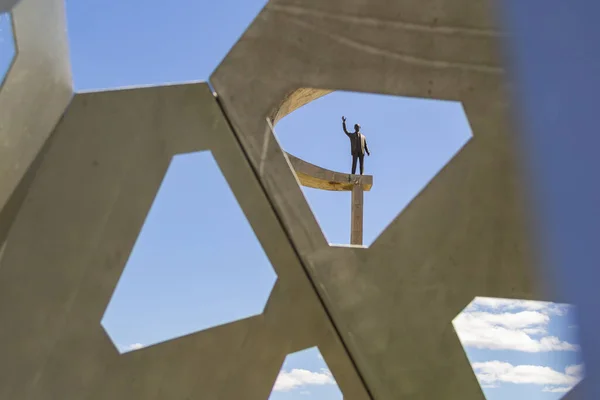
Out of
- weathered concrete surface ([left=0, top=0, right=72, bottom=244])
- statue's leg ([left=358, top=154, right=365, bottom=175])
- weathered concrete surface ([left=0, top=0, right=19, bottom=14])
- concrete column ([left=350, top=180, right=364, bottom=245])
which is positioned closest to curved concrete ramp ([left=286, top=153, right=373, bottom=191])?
concrete column ([left=350, top=180, right=364, bottom=245])

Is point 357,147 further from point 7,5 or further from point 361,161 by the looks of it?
point 7,5

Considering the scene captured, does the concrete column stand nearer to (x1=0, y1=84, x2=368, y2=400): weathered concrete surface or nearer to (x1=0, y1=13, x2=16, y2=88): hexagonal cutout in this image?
(x1=0, y1=84, x2=368, y2=400): weathered concrete surface

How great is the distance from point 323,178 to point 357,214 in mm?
920

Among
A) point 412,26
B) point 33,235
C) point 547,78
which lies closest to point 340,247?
point 412,26

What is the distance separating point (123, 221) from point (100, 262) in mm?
281

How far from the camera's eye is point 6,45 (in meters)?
3.07

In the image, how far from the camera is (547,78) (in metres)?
1.64

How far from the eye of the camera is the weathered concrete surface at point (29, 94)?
322 cm

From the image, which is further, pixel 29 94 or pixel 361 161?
pixel 361 161

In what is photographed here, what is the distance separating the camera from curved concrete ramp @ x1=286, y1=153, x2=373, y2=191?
33.7 ft

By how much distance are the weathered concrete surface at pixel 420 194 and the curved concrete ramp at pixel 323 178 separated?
245 inches

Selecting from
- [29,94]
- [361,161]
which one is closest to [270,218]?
[29,94]

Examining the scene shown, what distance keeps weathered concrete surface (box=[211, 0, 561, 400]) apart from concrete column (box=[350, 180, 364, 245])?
707cm

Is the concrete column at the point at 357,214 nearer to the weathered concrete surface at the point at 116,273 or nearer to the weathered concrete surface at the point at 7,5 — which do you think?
the weathered concrete surface at the point at 116,273
